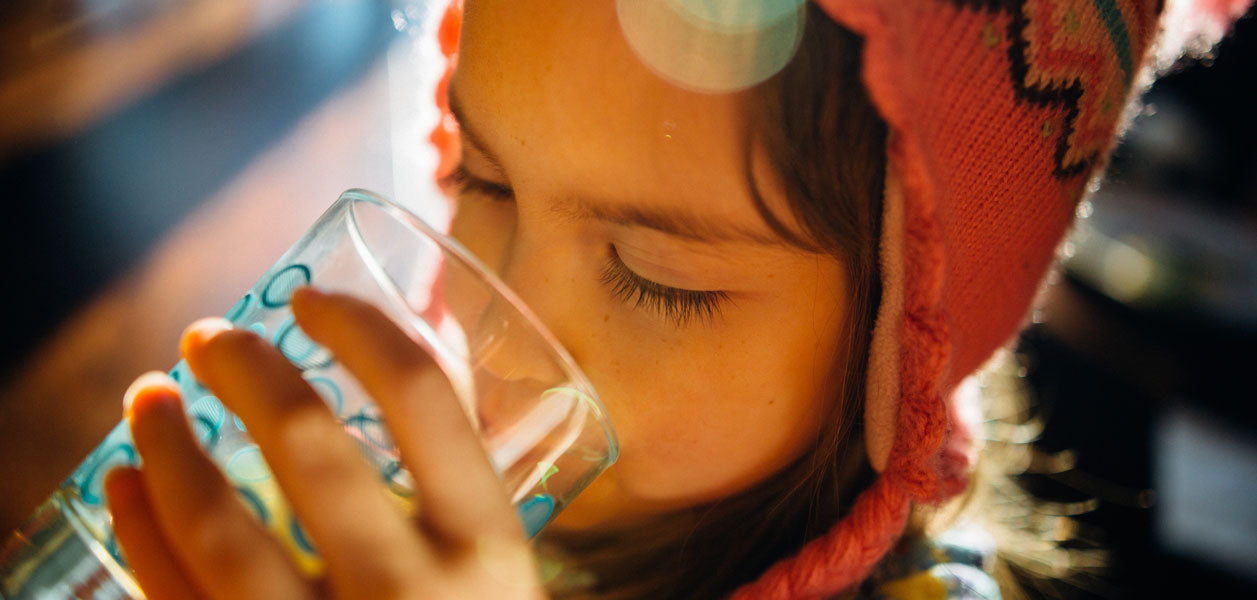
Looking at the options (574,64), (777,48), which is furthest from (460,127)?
(777,48)

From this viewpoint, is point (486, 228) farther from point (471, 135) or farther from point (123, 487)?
point (123, 487)

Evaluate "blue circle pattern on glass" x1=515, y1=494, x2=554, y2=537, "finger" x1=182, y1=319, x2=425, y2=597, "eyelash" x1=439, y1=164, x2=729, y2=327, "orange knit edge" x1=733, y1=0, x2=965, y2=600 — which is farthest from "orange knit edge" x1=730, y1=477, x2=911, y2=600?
"finger" x1=182, y1=319, x2=425, y2=597

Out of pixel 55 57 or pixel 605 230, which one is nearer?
pixel 605 230

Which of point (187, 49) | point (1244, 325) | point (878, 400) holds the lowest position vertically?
point (1244, 325)

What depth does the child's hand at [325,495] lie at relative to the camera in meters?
0.39

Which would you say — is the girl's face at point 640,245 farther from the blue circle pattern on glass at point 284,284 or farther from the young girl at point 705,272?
the blue circle pattern on glass at point 284,284

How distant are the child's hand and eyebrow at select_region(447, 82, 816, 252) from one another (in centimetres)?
22

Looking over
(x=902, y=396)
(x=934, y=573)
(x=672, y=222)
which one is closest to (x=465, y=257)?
(x=672, y=222)

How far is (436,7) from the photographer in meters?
1.03

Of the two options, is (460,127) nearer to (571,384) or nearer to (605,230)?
(605,230)

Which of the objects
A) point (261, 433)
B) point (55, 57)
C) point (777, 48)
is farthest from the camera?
point (55, 57)

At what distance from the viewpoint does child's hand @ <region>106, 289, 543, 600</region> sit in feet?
1.29

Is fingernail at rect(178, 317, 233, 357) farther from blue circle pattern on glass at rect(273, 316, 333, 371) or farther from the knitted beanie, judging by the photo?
the knitted beanie

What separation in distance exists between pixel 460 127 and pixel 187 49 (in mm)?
1532
